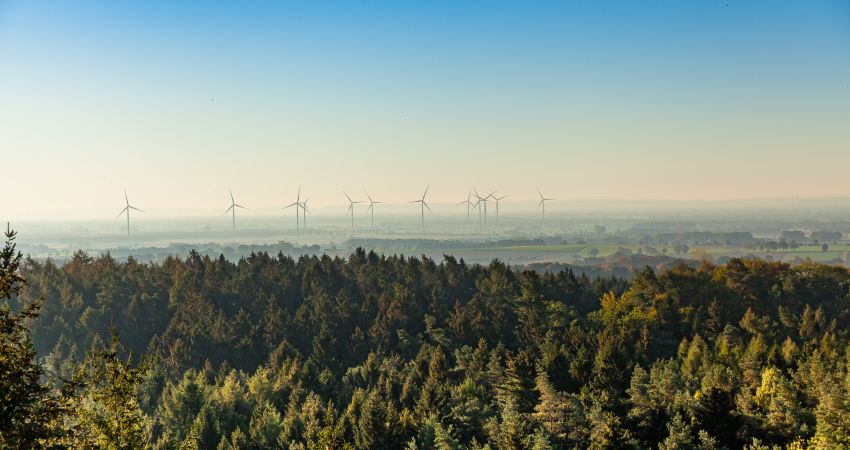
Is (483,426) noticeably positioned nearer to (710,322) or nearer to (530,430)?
(530,430)

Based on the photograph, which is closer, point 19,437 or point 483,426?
point 19,437

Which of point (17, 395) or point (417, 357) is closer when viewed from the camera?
point (17, 395)

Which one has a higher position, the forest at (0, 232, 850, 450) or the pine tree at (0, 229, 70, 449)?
the pine tree at (0, 229, 70, 449)

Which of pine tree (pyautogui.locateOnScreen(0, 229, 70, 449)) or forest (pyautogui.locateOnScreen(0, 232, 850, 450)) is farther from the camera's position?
forest (pyautogui.locateOnScreen(0, 232, 850, 450))

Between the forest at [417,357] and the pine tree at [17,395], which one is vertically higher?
the pine tree at [17,395]

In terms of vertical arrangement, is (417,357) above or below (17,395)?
below

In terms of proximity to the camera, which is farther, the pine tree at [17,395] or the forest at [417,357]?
the forest at [417,357]

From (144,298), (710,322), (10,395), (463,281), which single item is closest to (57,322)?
(144,298)

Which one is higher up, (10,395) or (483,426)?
(10,395)
